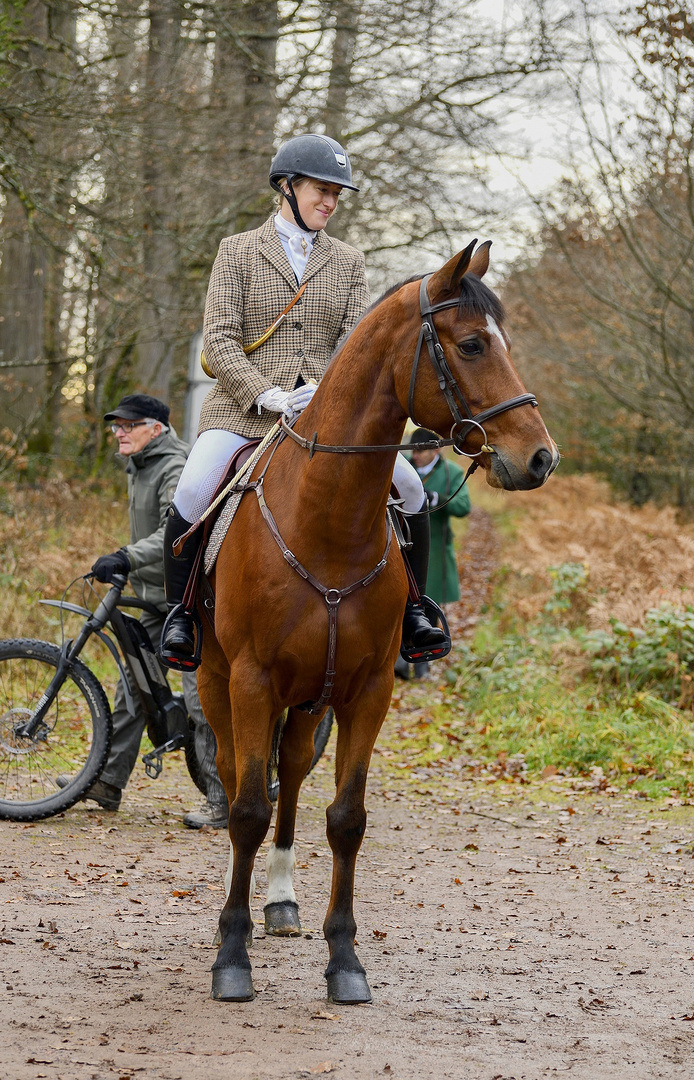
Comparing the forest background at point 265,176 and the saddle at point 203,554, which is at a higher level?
the forest background at point 265,176

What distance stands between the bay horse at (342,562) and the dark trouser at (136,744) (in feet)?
8.30

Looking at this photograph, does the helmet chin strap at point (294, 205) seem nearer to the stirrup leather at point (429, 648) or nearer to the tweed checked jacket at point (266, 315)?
the tweed checked jacket at point (266, 315)

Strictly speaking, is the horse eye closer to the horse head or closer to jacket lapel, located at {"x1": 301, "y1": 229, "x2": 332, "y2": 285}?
the horse head

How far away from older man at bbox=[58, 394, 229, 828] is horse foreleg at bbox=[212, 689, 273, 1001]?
2509mm

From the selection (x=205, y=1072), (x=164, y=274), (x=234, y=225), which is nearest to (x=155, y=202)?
(x=164, y=274)

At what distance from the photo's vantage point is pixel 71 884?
18.8 feet

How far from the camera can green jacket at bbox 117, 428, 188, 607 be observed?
720 cm

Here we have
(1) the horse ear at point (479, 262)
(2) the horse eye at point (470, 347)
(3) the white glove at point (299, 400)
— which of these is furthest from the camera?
(3) the white glove at point (299, 400)

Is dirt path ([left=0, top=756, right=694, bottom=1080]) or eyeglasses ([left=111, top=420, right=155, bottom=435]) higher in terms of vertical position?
eyeglasses ([left=111, top=420, right=155, bottom=435])

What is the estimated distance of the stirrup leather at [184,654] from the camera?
16.7 ft

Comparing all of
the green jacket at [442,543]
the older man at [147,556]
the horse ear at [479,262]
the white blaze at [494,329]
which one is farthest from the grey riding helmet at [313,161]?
the green jacket at [442,543]

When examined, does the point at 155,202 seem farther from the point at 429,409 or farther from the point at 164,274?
the point at 429,409

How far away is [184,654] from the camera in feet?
16.7

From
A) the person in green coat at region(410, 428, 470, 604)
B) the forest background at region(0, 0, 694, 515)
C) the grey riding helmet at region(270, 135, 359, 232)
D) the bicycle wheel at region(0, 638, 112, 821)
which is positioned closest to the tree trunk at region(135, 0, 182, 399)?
the forest background at region(0, 0, 694, 515)
